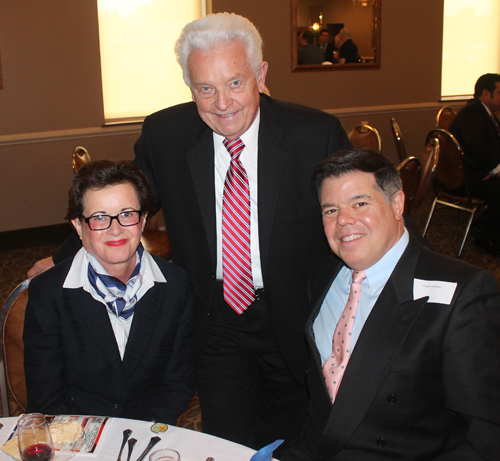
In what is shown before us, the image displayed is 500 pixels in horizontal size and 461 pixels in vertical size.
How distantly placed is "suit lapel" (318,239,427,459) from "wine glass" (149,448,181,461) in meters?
0.46

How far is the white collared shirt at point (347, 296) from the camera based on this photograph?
1.51 metres

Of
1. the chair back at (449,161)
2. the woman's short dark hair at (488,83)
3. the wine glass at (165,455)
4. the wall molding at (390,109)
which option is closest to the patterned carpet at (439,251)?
the chair back at (449,161)

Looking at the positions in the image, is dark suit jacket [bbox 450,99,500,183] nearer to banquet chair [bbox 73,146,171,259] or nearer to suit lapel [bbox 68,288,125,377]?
banquet chair [bbox 73,146,171,259]

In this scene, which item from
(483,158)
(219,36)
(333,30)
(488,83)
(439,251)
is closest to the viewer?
(219,36)

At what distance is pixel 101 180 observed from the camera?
5.50ft

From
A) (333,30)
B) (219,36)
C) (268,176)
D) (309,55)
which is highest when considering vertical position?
(333,30)

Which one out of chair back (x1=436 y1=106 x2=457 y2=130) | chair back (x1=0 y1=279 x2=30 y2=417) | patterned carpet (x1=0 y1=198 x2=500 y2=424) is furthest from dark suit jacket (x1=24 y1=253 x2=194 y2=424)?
chair back (x1=436 y1=106 x2=457 y2=130)

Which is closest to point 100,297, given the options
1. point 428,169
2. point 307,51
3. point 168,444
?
point 168,444

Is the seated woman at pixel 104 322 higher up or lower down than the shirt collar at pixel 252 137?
lower down

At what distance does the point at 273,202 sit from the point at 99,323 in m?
0.69

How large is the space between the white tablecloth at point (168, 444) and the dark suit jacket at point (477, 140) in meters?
4.43

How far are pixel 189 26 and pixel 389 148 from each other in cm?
645

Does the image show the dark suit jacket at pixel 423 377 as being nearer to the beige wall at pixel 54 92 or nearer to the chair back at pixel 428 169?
the chair back at pixel 428 169

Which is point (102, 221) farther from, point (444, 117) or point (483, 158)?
point (444, 117)
